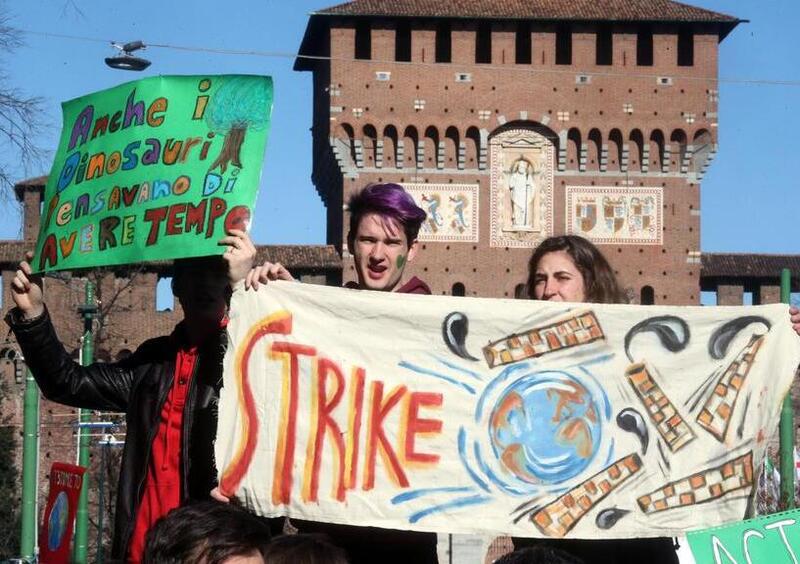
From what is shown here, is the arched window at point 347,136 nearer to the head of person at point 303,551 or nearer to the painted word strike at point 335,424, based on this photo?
the painted word strike at point 335,424

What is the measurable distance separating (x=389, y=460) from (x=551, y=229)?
32422 millimetres

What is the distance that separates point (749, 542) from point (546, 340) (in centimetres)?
77

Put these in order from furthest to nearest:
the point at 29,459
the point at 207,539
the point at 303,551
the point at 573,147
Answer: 1. the point at 573,147
2. the point at 29,459
3. the point at 303,551
4. the point at 207,539

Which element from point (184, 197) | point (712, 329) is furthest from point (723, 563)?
point (184, 197)

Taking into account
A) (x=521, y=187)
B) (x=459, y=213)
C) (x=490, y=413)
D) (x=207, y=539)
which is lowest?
(x=207, y=539)

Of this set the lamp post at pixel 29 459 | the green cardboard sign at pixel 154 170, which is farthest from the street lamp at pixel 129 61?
the green cardboard sign at pixel 154 170

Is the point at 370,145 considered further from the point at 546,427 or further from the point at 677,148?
the point at 546,427

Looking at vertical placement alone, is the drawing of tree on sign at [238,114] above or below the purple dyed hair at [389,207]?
above

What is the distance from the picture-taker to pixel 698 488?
4.32 meters

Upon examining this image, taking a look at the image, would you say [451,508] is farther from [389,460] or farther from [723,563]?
[723,563]

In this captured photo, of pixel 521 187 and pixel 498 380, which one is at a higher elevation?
pixel 521 187

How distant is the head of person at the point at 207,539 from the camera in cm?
308

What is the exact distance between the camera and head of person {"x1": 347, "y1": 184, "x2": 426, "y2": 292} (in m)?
4.42

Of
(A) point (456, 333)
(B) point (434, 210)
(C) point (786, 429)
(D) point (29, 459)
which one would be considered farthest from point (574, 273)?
(B) point (434, 210)
